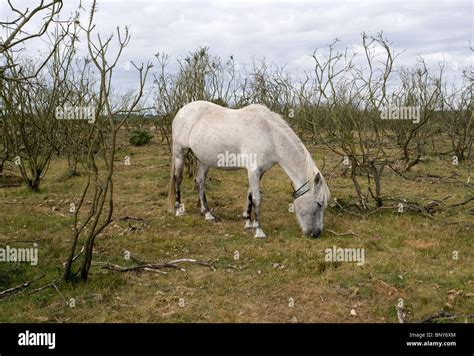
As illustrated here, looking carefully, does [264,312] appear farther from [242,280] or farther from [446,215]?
[446,215]

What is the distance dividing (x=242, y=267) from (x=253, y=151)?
2304 mm

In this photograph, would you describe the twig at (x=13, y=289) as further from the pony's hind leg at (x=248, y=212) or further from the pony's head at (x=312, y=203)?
the pony's head at (x=312, y=203)

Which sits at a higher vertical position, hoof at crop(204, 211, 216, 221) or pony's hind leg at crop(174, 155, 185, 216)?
pony's hind leg at crop(174, 155, 185, 216)

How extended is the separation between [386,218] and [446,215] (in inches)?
48.3

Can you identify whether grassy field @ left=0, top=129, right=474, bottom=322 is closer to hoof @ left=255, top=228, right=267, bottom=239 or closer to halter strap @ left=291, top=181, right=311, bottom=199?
hoof @ left=255, top=228, right=267, bottom=239

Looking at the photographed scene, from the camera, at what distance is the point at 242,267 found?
19.3 feet

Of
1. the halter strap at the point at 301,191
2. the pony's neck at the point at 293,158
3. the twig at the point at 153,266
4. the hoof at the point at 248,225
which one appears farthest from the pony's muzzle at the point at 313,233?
the twig at the point at 153,266

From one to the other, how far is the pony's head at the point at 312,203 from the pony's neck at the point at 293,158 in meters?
0.22

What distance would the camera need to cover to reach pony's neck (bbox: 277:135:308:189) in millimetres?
7188

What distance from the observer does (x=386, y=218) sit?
800cm

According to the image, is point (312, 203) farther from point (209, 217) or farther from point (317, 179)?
point (209, 217)

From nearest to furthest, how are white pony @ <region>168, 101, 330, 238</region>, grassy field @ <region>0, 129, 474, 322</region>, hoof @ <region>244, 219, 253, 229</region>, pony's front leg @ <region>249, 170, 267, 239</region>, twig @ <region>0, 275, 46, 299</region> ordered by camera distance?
grassy field @ <region>0, 129, 474, 322</region> < twig @ <region>0, 275, 46, 299</region> < white pony @ <region>168, 101, 330, 238</region> < pony's front leg @ <region>249, 170, 267, 239</region> < hoof @ <region>244, 219, 253, 229</region>

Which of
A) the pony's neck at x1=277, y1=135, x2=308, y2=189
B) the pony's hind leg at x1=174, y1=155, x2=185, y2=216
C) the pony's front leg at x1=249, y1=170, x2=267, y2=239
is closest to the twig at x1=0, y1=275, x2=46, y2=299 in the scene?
the pony's front leg at x1=249, y1=170, x2=267, y2=239
